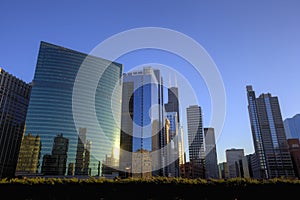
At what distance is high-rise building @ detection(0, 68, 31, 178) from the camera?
88875mm

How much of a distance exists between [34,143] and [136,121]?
156ft

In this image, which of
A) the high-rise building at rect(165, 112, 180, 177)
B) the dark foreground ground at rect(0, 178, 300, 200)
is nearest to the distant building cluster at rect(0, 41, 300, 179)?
the high-rise building at rect(165, 112, 180, 177)

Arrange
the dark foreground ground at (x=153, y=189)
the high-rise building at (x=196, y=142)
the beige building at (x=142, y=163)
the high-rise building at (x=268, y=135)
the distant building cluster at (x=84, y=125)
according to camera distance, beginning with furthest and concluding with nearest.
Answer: the high-rise building at (x=196, y=142)
the high-rise building at (x=268, y=135)
the beige building at (x=142, y=163)
the distant building cluster at (x=84, y=125)
the dark foreground ground at (x=153, y=189)

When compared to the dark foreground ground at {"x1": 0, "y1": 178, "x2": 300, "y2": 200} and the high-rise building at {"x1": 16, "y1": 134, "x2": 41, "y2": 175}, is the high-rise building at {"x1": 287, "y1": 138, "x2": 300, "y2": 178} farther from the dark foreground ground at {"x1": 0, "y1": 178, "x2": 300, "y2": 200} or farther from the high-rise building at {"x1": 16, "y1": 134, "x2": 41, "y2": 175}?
the high-rise building at {"x1": 16, "y1": 134, "x2": 41, "y2": 175}

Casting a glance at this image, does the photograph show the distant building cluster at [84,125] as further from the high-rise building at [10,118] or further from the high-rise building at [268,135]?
the high-rise building at [268,135]

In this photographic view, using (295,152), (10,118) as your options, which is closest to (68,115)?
(10,118)

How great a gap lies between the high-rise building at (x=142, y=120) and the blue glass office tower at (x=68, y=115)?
36.2 ft

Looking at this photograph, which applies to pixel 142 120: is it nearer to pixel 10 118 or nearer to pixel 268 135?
pixel 10 118

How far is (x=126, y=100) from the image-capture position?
127562 millimetres

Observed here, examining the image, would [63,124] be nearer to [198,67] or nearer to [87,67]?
[87,67]

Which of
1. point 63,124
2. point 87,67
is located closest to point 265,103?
point 87,67

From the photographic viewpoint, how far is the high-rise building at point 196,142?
151038 mm

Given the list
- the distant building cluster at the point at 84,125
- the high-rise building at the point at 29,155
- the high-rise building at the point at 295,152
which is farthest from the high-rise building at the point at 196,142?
the high-rise building at the point at 29,155

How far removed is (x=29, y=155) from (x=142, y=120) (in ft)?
173
